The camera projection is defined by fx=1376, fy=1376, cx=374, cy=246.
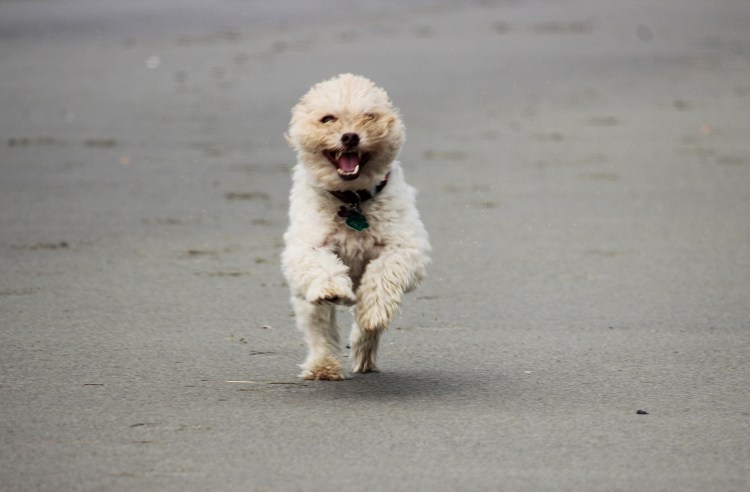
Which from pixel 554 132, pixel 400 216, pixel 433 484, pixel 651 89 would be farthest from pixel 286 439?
pixel 651 89

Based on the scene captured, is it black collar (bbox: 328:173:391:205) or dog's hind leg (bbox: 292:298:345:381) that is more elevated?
black collar (bbox: 328:173:391:205)

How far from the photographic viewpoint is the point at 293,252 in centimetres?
614

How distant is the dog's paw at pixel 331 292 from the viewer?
5832 mm

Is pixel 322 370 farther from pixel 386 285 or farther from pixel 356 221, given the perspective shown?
pixel 356 221

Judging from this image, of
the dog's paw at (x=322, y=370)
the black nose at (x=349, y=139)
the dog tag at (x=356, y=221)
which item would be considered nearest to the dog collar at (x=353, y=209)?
the dog tag at (x=356, y=221)

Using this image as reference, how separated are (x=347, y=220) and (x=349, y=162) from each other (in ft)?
0.96

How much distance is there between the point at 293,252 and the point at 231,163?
689 centimetres

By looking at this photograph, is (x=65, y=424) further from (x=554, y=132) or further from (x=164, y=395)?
(x=554, y=132)

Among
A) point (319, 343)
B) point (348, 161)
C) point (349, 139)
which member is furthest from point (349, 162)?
point (319, 343)

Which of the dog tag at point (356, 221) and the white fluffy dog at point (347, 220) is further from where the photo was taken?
the dog tag at point (356, 221)

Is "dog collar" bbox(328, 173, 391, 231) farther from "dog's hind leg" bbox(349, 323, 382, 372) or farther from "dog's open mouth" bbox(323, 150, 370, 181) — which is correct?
"dog's hind leg" bbox(349, 323, 382, 372)

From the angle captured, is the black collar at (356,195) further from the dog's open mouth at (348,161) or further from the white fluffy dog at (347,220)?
the dog's open mouth at (348,161)

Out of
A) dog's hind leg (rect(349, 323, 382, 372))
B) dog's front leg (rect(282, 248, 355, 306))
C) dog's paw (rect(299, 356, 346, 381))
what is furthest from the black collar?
dog's paw (rect(299, 356, 346, 381))

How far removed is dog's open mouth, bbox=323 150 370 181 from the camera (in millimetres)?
6031
